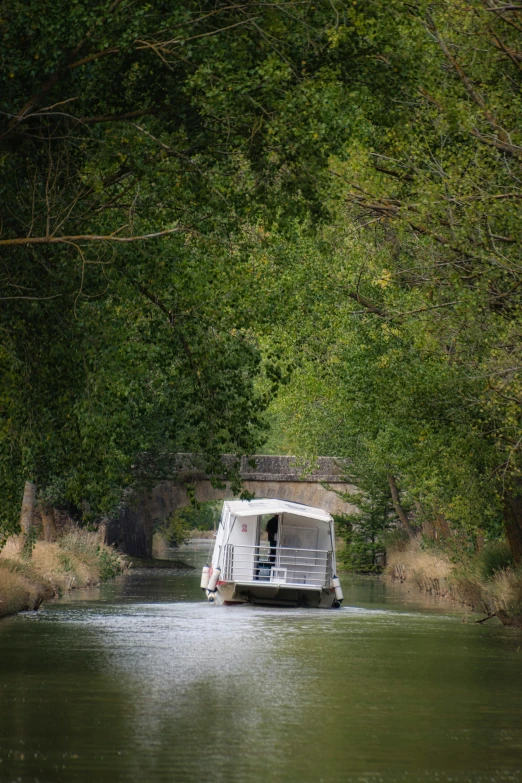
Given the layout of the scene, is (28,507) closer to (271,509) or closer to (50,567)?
(50,567)

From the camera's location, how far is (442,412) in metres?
23.4

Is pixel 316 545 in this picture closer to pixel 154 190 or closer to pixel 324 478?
pixel 324 478

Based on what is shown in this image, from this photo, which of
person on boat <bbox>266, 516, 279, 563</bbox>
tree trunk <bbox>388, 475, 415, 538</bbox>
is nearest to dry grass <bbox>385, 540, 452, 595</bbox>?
tree trunk <bbox>388, 475, 415, 538</bbox>

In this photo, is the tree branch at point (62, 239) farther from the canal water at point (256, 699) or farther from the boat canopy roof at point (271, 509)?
the boat canopy roof at point (271, 509)

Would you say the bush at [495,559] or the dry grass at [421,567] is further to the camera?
→ the dry grass at [421,567]

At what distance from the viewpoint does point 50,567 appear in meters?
34.8

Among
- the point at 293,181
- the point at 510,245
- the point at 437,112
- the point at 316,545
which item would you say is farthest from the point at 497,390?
the point at 316,545

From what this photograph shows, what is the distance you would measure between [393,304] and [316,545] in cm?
1336

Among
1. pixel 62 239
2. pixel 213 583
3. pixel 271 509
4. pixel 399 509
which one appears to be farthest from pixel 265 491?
pixel 62 239

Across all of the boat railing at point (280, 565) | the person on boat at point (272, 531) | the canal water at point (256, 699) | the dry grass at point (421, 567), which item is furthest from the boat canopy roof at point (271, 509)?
the canal water at point (256, 699)

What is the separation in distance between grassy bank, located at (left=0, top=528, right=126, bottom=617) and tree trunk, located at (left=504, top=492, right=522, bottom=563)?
33.2 feet

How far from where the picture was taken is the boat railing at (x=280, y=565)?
35094 millimetres

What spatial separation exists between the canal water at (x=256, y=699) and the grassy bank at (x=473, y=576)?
0.70 meters

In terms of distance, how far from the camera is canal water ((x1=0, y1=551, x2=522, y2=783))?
1184 centimetres
